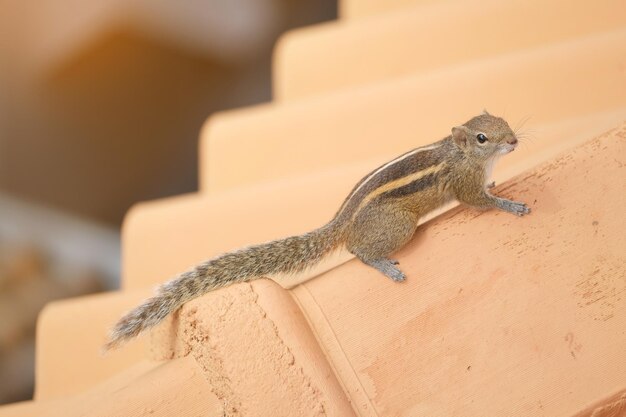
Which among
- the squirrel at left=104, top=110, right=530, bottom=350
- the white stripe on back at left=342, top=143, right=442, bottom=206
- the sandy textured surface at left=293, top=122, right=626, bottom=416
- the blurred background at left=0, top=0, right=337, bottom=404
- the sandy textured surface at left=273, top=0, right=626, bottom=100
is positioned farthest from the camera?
the blurred background at left=0, top=0, right=337, bottom=404

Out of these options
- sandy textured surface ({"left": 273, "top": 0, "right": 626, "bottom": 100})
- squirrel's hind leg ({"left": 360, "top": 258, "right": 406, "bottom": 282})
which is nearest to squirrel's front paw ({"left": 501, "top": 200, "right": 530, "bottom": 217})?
squirrel's hind leg ({"left": 360, "top": 258, "right": 406, "bottom": 282})

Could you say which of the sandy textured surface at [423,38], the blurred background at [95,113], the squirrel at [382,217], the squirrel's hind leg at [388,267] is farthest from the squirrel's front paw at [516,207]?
the blurred background at [95,113]

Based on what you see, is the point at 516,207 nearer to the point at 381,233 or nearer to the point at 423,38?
the point at 381,233

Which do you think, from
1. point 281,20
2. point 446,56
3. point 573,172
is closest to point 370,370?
point 573,172

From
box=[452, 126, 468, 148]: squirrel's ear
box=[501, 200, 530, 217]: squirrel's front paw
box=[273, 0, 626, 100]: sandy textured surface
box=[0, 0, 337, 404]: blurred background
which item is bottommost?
box=[501, 200, 530, 217]: squirrel's front paw

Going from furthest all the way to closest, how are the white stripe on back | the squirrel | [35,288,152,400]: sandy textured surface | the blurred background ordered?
the blurred background → [35,288,152,400]: sandy textured surface → the white stripe on back → the squirrel

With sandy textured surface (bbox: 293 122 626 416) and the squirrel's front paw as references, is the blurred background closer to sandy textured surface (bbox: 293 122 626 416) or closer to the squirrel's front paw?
sandy textured surface (bbox: 293 122 626 416)

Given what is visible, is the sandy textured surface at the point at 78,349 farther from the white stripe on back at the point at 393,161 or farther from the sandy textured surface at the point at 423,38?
the sandy textured surface at the point at 423,38

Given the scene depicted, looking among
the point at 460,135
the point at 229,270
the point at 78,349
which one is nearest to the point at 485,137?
the point at 460,135
